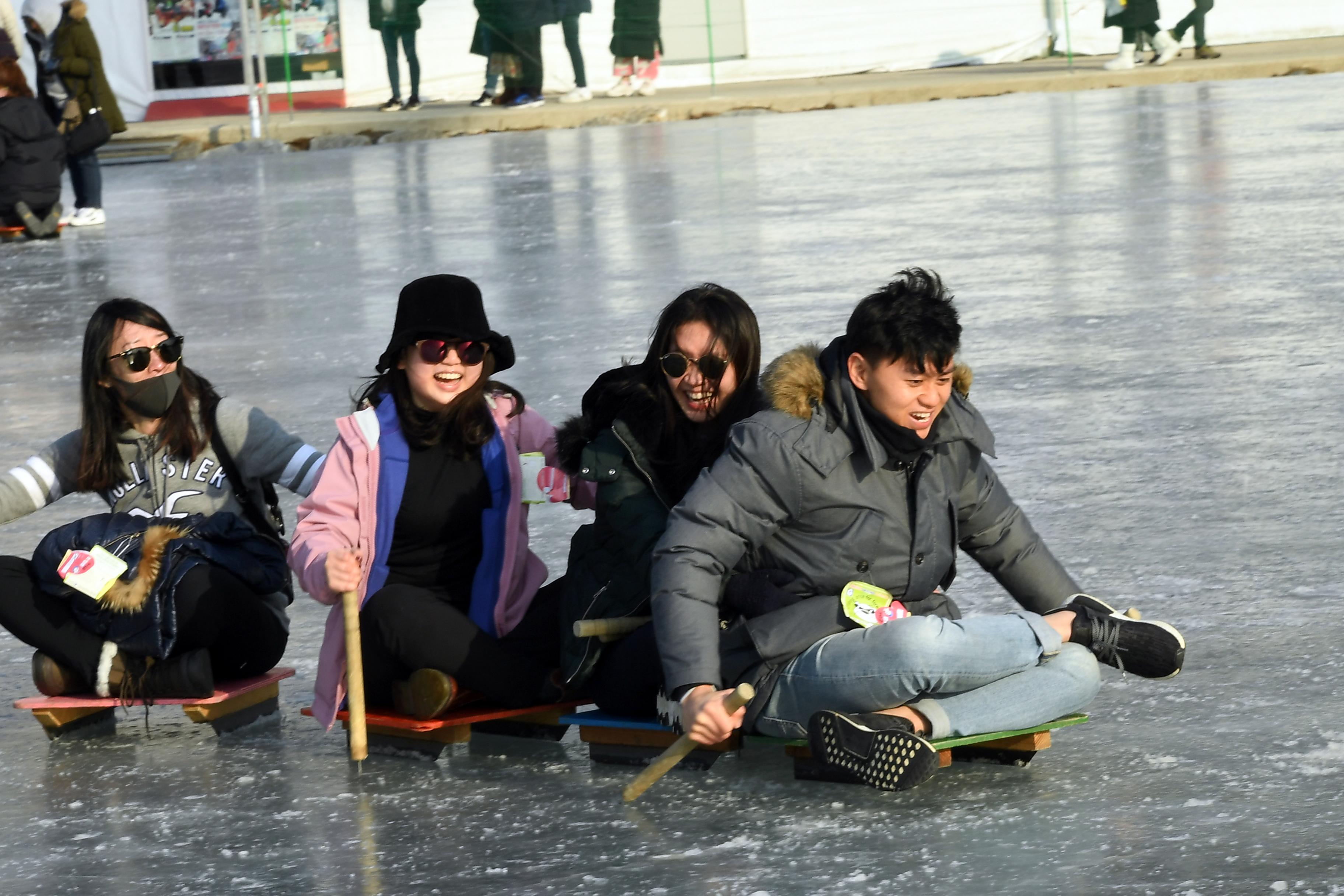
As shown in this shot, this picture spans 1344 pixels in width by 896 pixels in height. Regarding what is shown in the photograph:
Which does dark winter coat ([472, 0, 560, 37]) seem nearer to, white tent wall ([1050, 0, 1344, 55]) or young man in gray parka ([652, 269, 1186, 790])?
white tent wall ([1050, 0, 1344, 55])

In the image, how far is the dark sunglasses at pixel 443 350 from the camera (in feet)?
12.4

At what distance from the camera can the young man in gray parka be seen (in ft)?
11.0

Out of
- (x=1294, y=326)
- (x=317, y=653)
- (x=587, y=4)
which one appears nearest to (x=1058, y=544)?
(x=317, y=653)

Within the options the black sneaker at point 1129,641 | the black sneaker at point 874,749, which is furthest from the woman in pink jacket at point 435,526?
the black sneaker at point 1129,641

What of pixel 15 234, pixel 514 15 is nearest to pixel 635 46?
pixel 514 15

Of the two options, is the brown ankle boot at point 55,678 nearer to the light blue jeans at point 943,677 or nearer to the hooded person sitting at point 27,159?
the light blue jeans at point 943,677

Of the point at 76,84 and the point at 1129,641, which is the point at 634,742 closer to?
the point at 1129,641

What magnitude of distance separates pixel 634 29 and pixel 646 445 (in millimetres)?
19194

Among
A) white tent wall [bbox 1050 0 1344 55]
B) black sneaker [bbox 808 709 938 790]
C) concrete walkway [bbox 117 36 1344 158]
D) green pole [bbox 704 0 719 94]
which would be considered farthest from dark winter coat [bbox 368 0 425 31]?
black sneaker [bbox 808 709 938 790]

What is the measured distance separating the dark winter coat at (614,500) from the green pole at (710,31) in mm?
19503

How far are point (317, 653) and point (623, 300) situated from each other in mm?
4786

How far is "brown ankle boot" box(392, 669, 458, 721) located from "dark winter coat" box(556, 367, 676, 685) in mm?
226

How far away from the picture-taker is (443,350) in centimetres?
379

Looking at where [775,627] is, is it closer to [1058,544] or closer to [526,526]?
[526,526]
